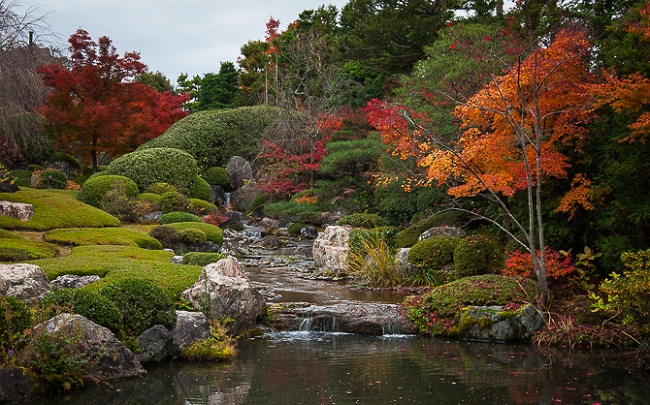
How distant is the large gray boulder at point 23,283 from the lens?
858 cm

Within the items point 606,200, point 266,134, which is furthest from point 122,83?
point 606,200

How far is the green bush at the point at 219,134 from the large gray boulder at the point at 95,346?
66.2ft

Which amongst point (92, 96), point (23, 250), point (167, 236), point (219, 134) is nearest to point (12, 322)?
point (23, 250)

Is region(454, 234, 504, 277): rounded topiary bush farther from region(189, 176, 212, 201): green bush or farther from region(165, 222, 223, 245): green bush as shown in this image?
region(189, 176, 212, 201): green bush

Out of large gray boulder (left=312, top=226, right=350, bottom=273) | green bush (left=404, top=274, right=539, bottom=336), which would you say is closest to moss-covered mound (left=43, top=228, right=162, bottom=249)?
large gray boulder (left=312, top=226, right=350, bottom=273)

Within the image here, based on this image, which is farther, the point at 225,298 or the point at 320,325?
the point at 320,325

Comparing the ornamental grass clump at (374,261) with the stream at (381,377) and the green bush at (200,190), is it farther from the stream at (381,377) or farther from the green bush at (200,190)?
the green bush at (200,190)

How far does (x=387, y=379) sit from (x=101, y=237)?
989cm

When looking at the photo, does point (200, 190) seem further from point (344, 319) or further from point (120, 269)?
point (344, 319)

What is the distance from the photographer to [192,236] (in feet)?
54.2

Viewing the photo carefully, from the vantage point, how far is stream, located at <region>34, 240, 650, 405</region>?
6383mm

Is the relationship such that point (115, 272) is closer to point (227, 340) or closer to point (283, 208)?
point (227, 340)

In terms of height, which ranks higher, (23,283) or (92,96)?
(92,96)

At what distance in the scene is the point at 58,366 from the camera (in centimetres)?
666
